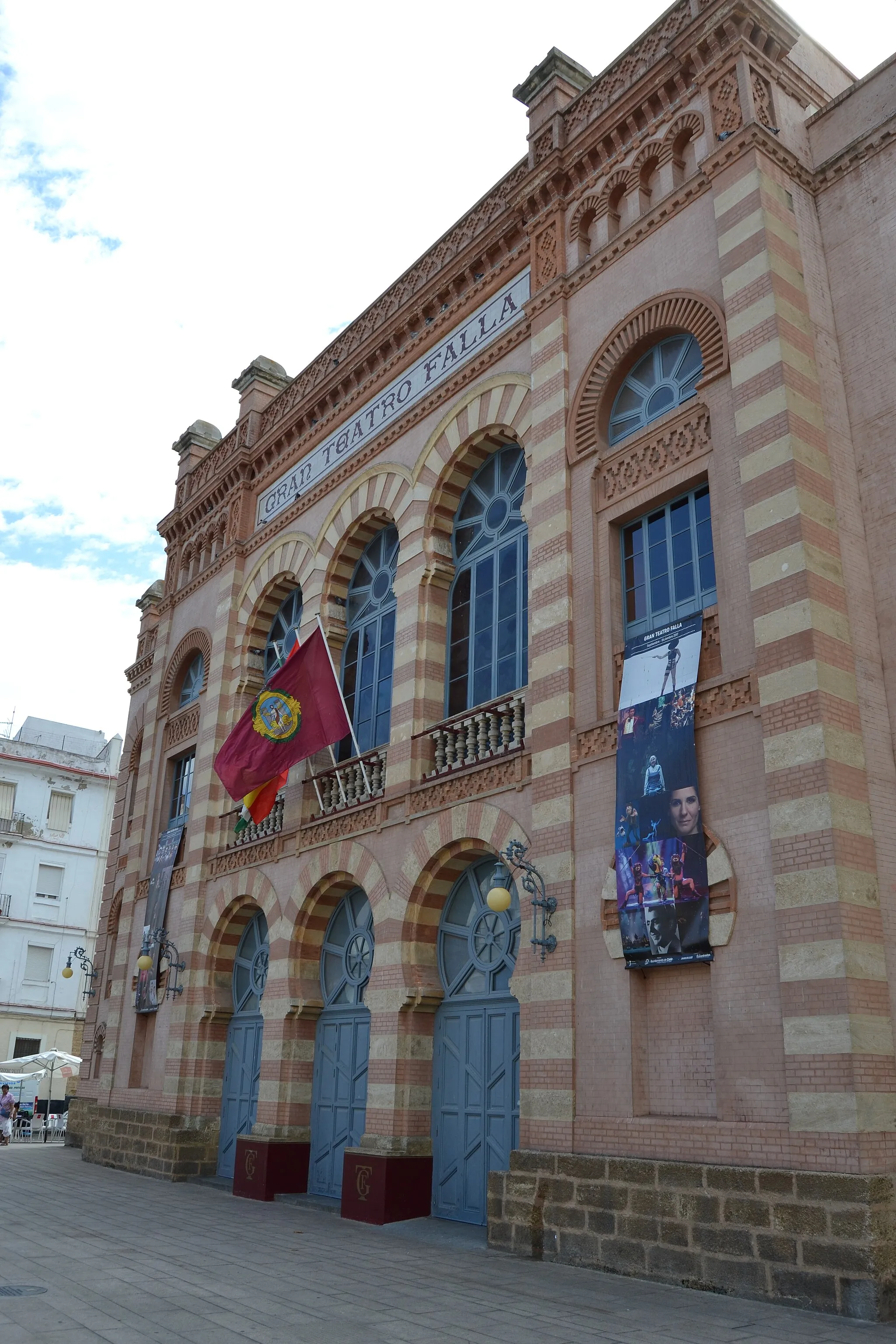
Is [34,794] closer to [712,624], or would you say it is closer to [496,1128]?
[496,1128]

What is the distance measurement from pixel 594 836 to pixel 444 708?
13.0 feet

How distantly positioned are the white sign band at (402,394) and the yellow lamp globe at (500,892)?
7.22 meters

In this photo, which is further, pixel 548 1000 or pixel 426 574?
pixel 426 574

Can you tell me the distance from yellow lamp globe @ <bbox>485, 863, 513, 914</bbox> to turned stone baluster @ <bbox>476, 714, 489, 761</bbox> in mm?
1363

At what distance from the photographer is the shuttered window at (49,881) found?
39.2 meters

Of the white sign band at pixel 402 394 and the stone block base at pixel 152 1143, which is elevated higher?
the white sign band at pixel 402 394

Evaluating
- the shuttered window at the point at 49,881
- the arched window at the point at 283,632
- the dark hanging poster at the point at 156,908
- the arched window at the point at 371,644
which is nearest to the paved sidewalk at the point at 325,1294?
the dark hanging poster at the point at 156,908

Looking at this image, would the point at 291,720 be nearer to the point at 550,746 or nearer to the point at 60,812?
the point at 550,746

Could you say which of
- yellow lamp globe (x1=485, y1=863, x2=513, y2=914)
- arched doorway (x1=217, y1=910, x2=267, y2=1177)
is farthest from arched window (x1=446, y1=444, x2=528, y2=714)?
Answer: arched doorway (x1=217, y1=910, x2=267, y2=1177)

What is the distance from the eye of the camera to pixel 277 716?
51.7 feet

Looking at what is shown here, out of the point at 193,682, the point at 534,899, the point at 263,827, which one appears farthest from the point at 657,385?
the point at 193,682

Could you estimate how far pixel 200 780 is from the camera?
63.4ft

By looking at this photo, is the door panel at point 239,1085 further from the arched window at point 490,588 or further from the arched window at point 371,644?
the arched window at point 490,588

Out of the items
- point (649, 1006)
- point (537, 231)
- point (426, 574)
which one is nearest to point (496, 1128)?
point (649, 1006)
